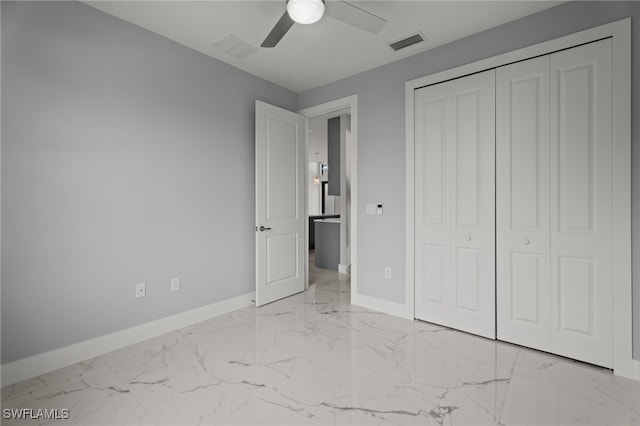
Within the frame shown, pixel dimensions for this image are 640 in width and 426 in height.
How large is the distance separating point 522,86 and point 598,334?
1888mm

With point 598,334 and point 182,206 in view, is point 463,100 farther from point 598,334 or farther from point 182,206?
point 182,206

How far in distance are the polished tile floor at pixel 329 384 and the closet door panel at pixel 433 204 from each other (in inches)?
12.1

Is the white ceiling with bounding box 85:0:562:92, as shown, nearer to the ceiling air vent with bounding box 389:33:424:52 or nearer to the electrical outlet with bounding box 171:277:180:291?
the ceiling air vent with bounding box 389:33:424:52

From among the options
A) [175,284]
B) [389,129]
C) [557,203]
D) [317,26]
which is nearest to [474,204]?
[557,203]

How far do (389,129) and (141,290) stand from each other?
9.09ft

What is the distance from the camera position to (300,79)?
12.2 ft

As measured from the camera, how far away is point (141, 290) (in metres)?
2.66

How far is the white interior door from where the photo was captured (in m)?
3.49

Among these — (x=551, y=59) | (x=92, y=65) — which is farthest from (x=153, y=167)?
(x=551, y=59)

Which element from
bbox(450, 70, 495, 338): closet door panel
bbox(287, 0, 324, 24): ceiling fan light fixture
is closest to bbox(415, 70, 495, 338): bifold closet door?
bbox(450, 70, 495, 338): closet door panel

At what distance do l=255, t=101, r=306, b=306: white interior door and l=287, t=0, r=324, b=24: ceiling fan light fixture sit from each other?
4.81 ft

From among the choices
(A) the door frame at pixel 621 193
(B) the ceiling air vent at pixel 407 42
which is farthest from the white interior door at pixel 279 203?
(A) the door frame at pixel 621 193

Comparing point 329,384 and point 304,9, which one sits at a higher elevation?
point 304,9

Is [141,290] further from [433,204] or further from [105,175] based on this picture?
[433,204]
